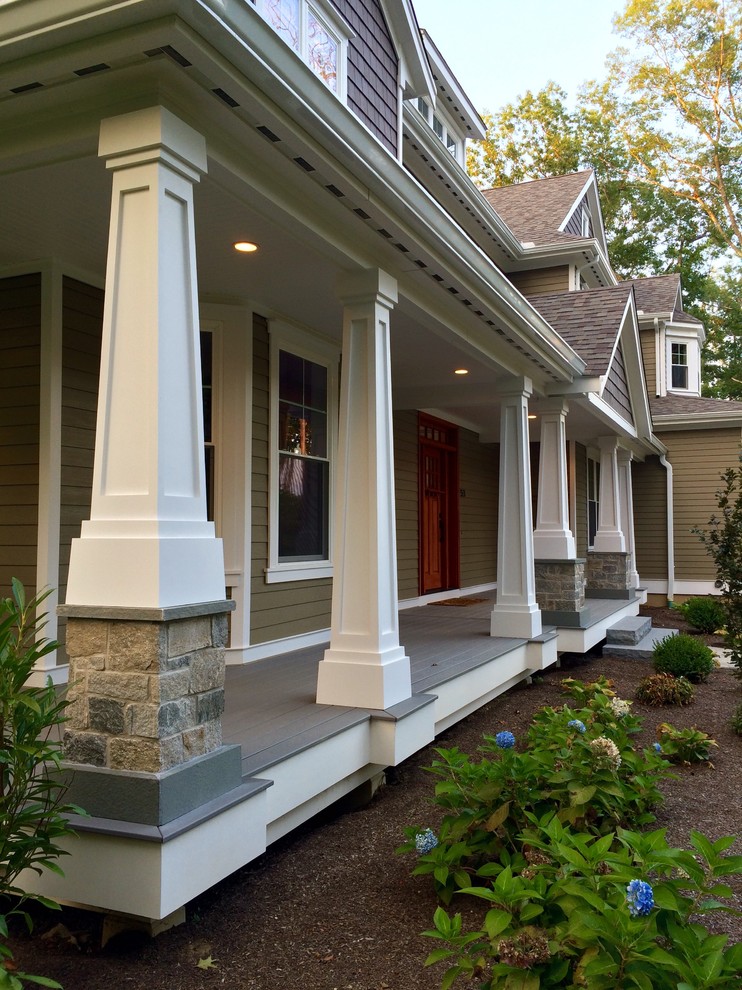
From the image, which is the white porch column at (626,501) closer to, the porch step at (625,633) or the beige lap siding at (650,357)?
the porch step at (625,633)

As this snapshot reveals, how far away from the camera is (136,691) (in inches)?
106

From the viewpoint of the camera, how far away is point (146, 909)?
2590mm

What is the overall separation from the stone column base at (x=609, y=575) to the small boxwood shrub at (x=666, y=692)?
4918 millimetres

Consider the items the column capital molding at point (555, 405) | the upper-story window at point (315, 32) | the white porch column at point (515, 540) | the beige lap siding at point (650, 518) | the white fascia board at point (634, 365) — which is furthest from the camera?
the beige lap siding at point (650, 518)

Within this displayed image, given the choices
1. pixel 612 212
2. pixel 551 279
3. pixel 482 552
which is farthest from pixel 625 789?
pixel 612 212

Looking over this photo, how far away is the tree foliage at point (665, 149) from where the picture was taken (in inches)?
918

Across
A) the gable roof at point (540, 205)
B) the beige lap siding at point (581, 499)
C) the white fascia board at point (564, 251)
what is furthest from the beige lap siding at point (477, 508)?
the gable roof at point (540, 205)

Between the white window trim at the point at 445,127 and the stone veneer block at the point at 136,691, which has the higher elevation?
the white window trim at the point at 445,127

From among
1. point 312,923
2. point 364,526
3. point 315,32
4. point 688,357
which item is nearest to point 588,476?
point 688,357

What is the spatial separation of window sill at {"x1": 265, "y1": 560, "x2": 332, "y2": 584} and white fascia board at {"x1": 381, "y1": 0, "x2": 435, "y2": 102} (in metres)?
4.45

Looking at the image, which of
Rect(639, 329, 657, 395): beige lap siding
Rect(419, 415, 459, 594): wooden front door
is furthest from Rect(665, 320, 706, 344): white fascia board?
Rect(419, 415, 459, 594): wooden front door

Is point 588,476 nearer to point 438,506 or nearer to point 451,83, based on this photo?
point 438,506

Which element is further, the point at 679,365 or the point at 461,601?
the point at 679,365

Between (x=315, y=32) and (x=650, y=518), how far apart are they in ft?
44.2
